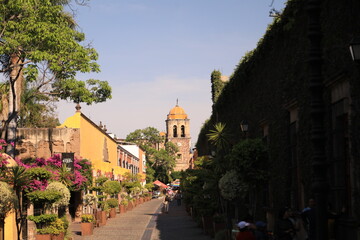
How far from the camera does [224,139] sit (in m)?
21.1

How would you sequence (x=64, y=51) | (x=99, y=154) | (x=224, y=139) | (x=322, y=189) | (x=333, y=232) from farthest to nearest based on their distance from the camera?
(x=99, y=154)
(x=64, y=51)
(x=224, y=139)
(x=333, y=232)
(x=322, y=189)

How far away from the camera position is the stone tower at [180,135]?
423 ft

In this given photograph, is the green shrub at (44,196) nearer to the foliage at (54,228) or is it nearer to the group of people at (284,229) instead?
the foliage at (54,228)

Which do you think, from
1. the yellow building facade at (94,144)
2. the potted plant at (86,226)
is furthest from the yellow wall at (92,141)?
A: the potted plant at (86,226)

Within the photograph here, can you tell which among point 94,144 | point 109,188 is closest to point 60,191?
point 109,188

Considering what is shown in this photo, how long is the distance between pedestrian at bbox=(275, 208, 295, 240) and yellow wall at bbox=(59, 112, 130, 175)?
25.7 meters

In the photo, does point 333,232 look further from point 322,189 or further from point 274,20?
point 274,20

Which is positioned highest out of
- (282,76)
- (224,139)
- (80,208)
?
(282,76)

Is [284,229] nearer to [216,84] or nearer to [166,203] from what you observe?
[216,84]

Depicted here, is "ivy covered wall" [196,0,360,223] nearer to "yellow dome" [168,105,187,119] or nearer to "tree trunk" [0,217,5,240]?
"tree trunk" [0,217,5,240]

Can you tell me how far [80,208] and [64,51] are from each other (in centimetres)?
1393

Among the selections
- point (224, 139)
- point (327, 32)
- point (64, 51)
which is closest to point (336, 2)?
point (327, 32)

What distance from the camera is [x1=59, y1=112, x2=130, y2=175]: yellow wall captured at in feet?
116

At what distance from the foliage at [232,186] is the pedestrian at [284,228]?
6566mm
